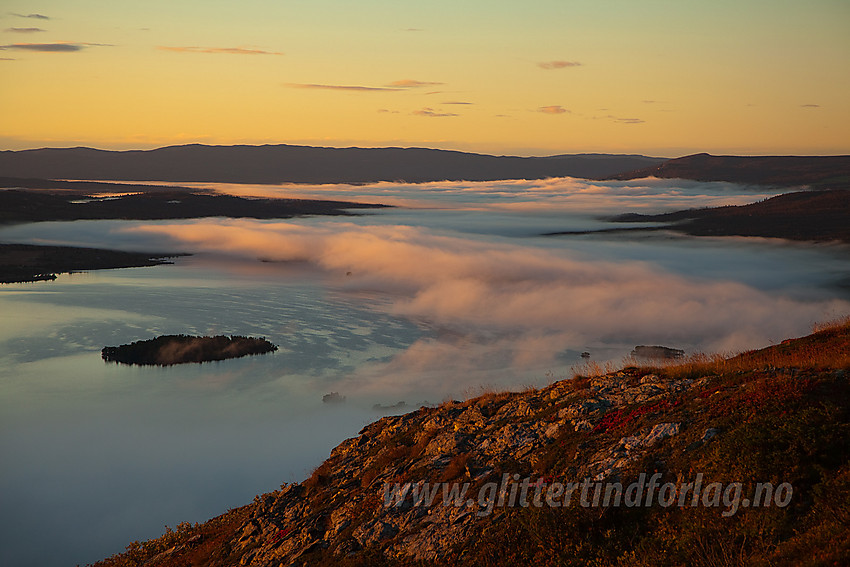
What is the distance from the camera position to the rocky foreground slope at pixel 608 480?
11.8m

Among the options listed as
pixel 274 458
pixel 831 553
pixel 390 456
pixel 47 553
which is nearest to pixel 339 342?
pixel 274 458

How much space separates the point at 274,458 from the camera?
113500 mm

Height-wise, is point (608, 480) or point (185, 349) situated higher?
point (608, 480)

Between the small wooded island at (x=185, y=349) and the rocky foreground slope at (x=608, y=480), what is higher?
the rocky foreground slope at (x=608, y=480)

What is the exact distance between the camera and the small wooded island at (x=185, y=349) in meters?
160

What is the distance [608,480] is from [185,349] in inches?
6381

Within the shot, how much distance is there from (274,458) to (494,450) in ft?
334

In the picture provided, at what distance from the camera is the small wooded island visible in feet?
524

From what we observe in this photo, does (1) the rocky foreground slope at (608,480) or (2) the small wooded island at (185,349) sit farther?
(2) the small wooded island at (185,349)

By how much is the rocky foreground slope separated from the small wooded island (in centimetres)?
14724

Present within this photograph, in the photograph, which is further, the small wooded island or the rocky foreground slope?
the small wooded island

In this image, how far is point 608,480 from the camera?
46.4 ft

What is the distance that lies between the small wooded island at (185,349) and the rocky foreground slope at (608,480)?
147 m

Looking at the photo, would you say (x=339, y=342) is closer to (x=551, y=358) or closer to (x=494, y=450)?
(x=551, y=358)
